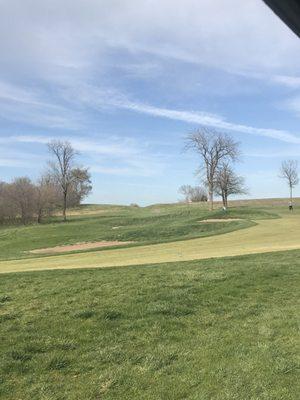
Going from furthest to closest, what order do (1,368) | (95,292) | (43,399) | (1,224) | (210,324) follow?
1. (1,224)
2. (95,292)
3. (210,324)
4. (1,368)
5. (43,399)

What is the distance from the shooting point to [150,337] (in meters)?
7.32

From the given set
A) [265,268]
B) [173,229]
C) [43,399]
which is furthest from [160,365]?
[173,229]

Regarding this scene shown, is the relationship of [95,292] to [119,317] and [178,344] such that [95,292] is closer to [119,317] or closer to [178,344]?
[119,317]

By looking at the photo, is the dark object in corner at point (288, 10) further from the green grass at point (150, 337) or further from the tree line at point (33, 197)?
the tree line at point (33, 197)

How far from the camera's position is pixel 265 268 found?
12.9m

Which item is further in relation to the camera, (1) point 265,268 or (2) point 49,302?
(1) point 265,268

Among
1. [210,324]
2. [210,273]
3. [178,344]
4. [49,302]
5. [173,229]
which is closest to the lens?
[178,344]

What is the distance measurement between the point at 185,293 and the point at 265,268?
149 inches

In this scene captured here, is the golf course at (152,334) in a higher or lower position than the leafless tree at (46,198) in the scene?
lower

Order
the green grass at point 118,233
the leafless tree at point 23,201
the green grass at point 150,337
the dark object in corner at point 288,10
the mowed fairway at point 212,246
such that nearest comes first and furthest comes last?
the dark object in corner at point 288,10 < the green grass at point 150,337 < the mowed fairway at point 212,246 < the green grass at point 118,233 < the leafless tree at point 23,201

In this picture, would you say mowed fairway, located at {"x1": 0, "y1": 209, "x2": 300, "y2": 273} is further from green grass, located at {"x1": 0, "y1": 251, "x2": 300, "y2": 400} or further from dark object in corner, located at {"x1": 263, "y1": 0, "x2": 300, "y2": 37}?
dark object in corner, located at {"x1": 263, "y1": 0, "x2": 300, "y2": 37}

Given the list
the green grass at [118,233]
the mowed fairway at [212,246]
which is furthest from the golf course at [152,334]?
the green grass at [118,233]

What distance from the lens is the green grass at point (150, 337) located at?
5.69m

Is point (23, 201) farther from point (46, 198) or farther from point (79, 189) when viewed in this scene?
point (79, 189)
